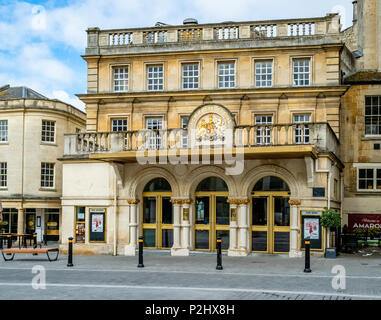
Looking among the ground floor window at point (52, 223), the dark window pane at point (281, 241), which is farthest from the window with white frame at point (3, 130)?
the dark window pane at point (281, 241)

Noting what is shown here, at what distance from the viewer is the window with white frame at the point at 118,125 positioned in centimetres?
2667

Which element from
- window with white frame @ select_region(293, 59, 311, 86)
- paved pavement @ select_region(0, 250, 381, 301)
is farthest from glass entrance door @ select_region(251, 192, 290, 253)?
window with white frame @ select_region(293, 59, 311, 86)

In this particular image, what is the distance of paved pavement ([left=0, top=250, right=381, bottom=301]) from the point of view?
12.8 m

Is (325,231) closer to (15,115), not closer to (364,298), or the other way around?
(364,298)

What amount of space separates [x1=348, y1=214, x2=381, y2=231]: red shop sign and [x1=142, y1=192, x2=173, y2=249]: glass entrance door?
9792 mm

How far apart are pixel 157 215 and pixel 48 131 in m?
14.2

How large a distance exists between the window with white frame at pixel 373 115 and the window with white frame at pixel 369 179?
1.88m

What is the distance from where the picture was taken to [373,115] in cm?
2814

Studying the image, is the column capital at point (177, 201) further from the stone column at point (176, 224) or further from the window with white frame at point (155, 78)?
the window with white frame at point (155, 78)

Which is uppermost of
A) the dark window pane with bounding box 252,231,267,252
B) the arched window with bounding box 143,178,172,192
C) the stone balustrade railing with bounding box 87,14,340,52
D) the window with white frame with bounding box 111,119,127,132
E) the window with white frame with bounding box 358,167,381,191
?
the stone balustrade railing with bounding box 87,14,340,52

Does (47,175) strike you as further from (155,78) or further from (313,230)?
(313,230)

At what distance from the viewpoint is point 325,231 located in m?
21.1

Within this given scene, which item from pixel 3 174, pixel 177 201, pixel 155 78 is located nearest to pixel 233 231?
pixel 177 201

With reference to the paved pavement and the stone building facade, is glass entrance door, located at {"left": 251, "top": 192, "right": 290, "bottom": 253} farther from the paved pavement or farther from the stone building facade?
the paved pavement
